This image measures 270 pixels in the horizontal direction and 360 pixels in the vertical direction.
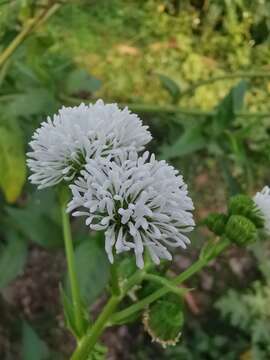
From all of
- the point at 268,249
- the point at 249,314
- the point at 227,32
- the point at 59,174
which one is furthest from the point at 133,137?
the point at 227,32

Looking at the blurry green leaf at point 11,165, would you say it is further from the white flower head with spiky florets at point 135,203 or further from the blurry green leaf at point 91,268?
the white flower head with spiky florets at point 135,203

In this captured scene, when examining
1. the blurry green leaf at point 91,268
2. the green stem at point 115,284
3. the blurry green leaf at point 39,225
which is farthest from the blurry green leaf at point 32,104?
the green stem at point 115,284

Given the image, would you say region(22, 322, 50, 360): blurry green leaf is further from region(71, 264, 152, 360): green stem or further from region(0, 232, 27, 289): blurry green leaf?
region(71, 264, 152, 360): green stem

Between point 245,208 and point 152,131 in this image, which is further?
point 152,131

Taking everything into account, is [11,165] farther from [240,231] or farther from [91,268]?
[240,231]

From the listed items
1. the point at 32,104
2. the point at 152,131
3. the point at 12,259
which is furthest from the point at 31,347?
the point at 152,131

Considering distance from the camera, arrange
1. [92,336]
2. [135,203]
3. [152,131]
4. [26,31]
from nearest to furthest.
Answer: [135,203]
[92,336]
[26,31]
[152,131]
